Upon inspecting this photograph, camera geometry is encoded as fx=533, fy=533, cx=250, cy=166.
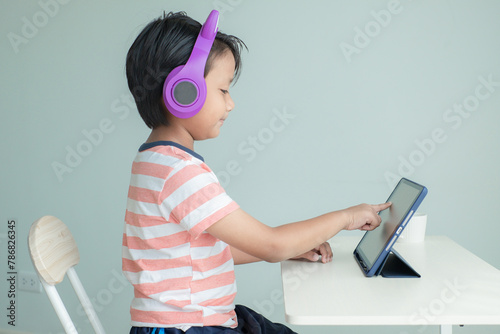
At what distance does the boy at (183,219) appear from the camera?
3.20ft

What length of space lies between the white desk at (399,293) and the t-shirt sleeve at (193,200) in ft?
0.67

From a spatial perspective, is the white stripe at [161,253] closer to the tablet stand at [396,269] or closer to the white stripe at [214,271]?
the white stripe at [214,271]

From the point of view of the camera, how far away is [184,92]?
1.01 m

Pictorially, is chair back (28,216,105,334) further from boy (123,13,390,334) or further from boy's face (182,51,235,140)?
boy's face (182,51,235,140)

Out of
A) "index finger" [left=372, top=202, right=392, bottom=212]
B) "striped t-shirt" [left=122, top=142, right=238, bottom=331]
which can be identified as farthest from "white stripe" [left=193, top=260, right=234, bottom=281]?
"index finger" [left=372, top=202, right=392, bottom=212]

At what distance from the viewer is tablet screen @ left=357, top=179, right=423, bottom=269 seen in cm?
110

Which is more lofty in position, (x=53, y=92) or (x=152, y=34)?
(x=152, y=34)

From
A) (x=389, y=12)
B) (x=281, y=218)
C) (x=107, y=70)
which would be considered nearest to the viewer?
(x=389, y=12)

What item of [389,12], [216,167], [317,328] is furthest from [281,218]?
[389,12]

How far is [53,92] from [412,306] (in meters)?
1.95

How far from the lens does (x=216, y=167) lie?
2186 millimetres

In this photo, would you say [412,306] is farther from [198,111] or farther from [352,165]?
[352,165]

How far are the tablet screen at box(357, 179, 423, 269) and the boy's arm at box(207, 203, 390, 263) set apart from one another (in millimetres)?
43

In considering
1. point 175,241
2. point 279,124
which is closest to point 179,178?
point 175,241
